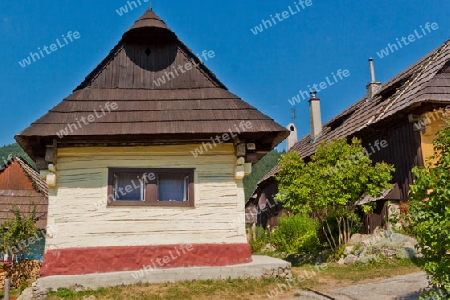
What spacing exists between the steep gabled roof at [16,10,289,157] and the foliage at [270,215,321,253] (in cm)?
629

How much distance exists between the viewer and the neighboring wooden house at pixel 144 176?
895cm

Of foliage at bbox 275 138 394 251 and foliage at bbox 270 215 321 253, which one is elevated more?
foliage at bbox 275 138 394 251

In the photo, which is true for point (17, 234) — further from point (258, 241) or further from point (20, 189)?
point (258, 241)

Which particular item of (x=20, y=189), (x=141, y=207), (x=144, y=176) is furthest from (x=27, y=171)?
(x=141, y=207)

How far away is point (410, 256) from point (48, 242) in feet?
28.6

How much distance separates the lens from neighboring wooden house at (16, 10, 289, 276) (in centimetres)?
895

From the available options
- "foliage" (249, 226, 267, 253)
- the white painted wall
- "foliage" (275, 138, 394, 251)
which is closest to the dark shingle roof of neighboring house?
"foliage" (275, 138, 394, 251)

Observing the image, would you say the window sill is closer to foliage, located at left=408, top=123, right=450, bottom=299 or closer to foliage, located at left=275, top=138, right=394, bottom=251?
foliage, located at left=275, top=138, right=394, bottom=251

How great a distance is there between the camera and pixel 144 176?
9.45 meters

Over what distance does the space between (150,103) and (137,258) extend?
360 centimetres

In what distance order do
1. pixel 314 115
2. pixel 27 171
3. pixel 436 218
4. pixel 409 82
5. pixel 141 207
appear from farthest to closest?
1. pixel 314 115
2. pixel 27 171
3. pixel 409 82
4. pixel 141 207
5. pixel 436 218

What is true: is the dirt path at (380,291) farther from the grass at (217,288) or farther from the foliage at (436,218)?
the foliage at (436,218)

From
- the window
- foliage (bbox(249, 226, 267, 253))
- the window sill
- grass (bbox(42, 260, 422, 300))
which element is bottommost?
grass (bbox(42, 260, 422, 300))

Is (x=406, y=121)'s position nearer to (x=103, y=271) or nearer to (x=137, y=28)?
(x=137, y=28)
